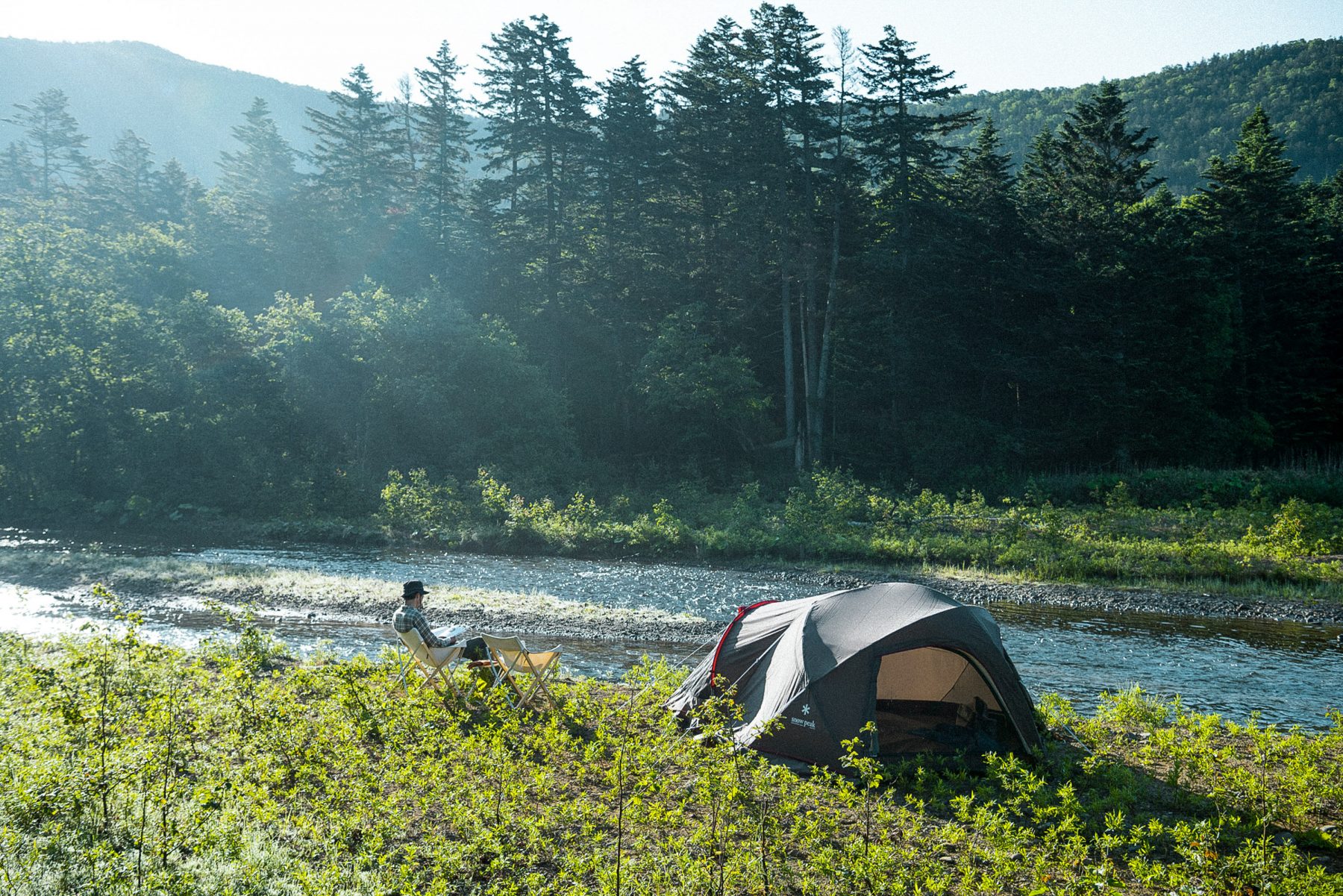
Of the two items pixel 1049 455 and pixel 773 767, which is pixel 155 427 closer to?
pixel 773 767

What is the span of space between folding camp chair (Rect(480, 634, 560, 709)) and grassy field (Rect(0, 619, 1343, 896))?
19.1 inches

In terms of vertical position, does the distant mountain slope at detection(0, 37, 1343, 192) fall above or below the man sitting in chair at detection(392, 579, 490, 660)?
above

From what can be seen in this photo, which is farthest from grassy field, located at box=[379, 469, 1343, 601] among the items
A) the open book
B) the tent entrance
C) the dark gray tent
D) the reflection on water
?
the open book

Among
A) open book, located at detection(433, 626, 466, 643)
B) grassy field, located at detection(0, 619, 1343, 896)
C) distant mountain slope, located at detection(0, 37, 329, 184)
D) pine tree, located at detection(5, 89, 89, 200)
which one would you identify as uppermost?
distant mountain slope, located at detection(0, 37, 329, 184)

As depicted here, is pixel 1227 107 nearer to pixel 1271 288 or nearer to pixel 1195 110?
pixel 1195 110

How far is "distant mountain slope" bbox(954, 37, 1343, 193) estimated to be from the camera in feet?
237

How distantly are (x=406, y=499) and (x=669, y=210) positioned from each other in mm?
17602

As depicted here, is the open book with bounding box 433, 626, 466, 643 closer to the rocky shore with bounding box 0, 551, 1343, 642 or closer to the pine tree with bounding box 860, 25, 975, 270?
the rocky shore with bounding box 0, 551, 1343, 642

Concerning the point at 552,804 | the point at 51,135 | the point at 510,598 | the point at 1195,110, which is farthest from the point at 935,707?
the point at 1195,110

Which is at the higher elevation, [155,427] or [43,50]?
[43,50]

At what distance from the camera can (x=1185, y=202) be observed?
4000cm

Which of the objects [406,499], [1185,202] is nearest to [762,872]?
[406,499]

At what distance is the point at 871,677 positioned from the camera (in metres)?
7.74

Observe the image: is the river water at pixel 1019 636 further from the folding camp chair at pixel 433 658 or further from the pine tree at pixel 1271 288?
the pine tree at pixel 1271 288
